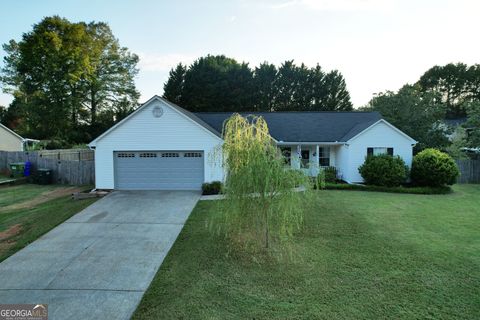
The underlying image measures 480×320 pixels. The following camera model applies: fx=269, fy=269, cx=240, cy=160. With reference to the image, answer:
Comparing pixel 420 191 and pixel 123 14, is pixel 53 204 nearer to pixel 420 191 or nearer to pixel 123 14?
pixel 123 14

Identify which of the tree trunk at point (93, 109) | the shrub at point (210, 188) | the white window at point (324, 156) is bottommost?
the shrub at point (210, 188)

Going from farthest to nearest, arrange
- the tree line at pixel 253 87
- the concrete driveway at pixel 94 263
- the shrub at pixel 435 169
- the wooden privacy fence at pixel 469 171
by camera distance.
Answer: the tree line at pixel 253 87
the wooden privacy fence at pixel 469 171
the shrub at pixel 435 169
the concrete driveway at pixel 94 263

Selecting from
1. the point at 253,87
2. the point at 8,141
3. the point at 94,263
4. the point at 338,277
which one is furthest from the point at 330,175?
the point at 8,141

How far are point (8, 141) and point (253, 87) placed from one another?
28.0m

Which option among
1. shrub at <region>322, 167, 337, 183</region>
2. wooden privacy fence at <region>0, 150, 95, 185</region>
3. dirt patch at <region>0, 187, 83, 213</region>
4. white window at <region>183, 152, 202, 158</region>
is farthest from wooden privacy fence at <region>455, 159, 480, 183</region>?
dirt patch at <region>0, 187, 83, 213</region>

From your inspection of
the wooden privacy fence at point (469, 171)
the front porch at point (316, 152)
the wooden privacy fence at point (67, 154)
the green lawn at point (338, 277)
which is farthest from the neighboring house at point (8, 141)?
the wooden privacy fence at point (469, 171)

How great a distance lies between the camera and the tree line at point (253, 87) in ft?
117

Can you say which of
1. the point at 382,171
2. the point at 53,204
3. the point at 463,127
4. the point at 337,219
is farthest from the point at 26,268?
the point at 463,127

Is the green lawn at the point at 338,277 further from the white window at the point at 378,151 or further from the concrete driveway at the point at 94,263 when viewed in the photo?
the white window at the point at 378,151

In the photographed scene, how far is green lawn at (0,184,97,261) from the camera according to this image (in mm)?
7657

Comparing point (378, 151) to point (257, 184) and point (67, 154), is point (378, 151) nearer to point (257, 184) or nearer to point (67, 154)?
point (257, 184)

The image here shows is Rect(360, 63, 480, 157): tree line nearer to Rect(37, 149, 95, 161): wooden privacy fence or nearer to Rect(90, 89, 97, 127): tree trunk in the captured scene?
Rect(37, 149, 95, 161): wooden privacy fence

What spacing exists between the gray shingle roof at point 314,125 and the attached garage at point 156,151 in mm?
4310

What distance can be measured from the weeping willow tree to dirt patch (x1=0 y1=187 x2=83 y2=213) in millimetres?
10187
